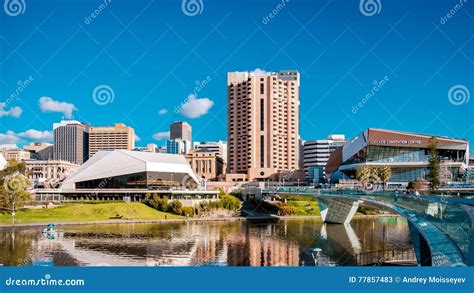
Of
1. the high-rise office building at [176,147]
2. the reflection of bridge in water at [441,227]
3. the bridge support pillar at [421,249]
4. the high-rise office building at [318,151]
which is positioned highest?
the high-rise office building at [176,147]

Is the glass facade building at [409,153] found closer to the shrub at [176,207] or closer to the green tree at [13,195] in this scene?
the shrub at [176,207]

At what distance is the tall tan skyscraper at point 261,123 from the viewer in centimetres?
5622

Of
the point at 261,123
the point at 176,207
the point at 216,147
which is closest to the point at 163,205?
the point at 176,207

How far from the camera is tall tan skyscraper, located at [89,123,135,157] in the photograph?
225 ft

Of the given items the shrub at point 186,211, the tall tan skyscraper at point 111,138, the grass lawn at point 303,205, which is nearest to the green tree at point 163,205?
the shrub at point 186,211

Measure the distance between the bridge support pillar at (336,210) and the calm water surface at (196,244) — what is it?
0.97 metres

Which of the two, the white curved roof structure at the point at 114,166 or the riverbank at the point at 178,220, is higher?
the white curved roof structure at the point at 114,166

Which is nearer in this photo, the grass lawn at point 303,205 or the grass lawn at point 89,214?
the grass lawn at point 89,214

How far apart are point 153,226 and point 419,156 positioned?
25.4 m

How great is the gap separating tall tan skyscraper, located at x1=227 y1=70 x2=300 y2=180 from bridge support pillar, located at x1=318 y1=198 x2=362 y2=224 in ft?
88.1

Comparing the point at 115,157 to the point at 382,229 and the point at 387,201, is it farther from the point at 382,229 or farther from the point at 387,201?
the point at 387,201

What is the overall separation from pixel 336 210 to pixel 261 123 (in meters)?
29.8

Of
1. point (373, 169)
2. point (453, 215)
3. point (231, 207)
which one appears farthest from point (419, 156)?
point (453, 215)

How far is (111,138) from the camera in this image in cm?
7119
